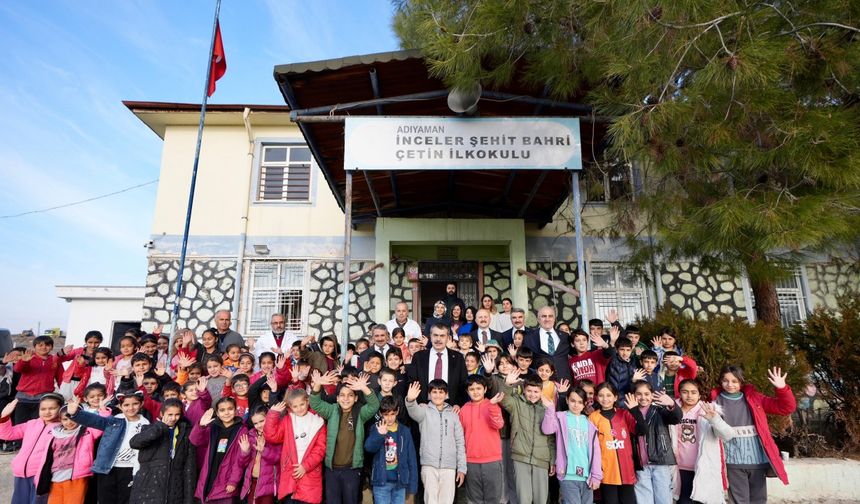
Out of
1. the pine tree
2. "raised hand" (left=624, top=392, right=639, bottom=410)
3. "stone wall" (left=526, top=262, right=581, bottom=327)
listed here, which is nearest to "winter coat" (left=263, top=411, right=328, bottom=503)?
"raised hand" (left=624, top=392, right=639, bottom=410)

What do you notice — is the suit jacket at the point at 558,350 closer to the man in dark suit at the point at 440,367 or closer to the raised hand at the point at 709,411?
the man in dark suit at the point at 440,367

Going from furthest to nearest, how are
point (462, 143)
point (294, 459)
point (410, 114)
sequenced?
point (410, 114)
point (462, 143)
point (294, 459)

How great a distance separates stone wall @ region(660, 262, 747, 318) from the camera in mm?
9914

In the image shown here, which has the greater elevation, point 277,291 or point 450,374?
point 277,291

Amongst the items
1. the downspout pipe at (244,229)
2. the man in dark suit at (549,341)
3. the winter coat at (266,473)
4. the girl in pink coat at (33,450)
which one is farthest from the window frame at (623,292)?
the girl in pink coat at (33,450)

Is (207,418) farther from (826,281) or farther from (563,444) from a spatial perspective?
(826,281)

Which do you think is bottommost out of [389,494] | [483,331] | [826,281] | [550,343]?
[389,494]

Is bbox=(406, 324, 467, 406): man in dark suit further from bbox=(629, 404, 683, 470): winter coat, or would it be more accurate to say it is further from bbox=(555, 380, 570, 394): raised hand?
bbox=(629, 404, 683, 470): winter coat

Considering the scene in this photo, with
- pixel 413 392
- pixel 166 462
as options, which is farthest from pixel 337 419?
pixel 166 462

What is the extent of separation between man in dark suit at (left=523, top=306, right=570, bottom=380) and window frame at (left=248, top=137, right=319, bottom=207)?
6280mm

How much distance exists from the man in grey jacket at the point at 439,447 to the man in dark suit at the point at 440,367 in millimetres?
420

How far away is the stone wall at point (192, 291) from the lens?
382 inches

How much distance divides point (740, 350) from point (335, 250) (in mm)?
7113

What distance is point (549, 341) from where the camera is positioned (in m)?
5.32
